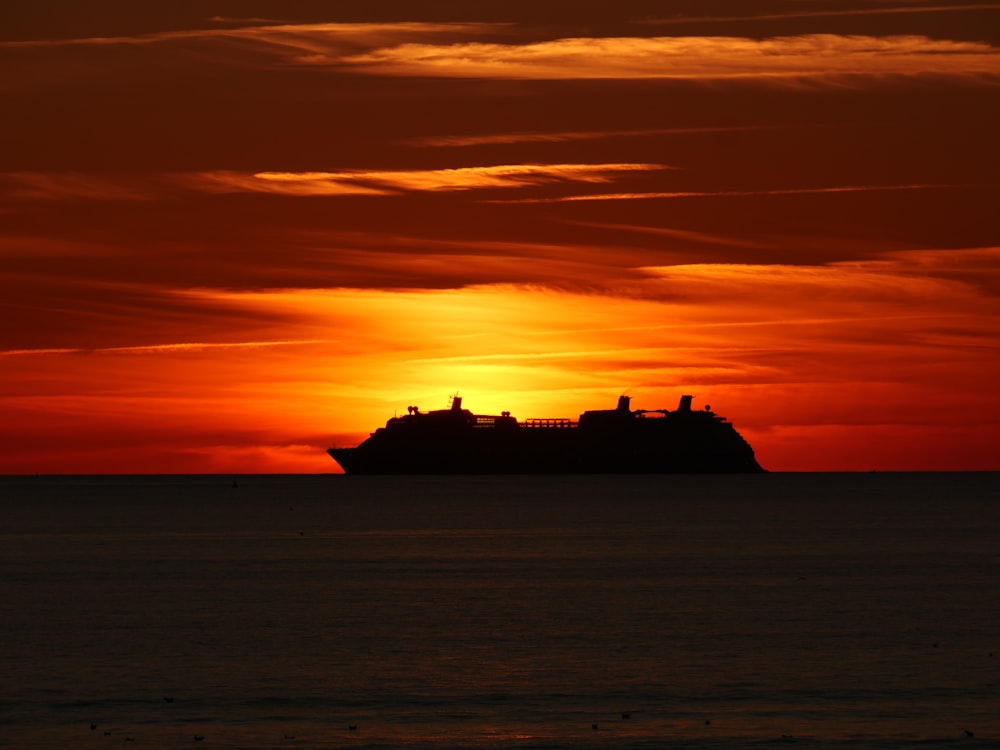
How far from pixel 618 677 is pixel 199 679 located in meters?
11.5

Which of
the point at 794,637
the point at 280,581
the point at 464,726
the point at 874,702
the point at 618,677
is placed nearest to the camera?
the point at 464,726

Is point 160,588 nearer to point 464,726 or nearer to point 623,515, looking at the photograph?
point 464,726

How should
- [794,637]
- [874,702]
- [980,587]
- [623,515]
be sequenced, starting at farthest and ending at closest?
[623,515] → [980,587] → [794,637] → [874,702]

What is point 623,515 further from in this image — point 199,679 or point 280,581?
point 199,679

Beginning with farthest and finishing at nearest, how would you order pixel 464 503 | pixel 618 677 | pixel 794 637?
pixel 464 503
pixel 794 637
pixel 618 677

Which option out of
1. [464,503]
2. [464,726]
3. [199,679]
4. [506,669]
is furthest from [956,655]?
[464,503]

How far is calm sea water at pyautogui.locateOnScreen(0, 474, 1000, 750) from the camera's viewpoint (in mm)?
36375

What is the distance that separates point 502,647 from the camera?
163ft

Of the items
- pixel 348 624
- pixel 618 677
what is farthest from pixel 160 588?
pixel 618 677

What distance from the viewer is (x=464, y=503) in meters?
196

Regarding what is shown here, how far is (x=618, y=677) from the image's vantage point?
43.4 metres

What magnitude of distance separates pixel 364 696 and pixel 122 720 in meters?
6.38

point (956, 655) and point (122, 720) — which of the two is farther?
point (956, 655)

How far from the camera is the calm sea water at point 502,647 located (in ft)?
119
